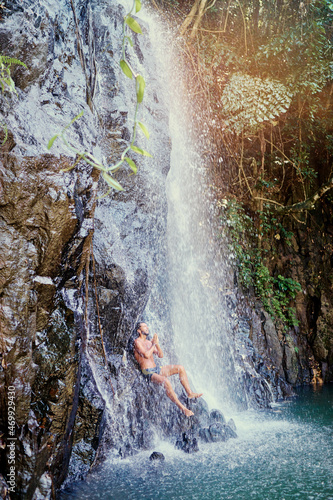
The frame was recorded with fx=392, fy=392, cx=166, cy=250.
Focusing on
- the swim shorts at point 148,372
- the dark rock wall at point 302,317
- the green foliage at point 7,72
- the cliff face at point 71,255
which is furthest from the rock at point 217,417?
the green foliage at point 7,72

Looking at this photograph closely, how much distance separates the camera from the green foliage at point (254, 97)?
817 cm

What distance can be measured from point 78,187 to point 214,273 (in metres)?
4.83

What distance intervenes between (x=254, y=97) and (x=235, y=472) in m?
7.14

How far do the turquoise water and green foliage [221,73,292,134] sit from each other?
619 cm

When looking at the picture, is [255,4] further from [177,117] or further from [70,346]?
[70,346]

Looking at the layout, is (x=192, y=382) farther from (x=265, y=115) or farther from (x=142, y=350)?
(x=265, y=115)

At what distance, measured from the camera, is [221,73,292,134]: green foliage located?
26.8ft

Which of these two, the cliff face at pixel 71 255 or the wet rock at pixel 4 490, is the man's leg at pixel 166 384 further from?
the wet rock at pixel 4 490

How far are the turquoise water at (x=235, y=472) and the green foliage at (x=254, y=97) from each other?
6.19 meters

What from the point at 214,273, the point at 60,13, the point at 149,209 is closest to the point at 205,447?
the point at 149,209

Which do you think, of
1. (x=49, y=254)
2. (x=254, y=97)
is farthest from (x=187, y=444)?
(x=254, y=97)

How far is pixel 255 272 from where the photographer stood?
27.6 ft

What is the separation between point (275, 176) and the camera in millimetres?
Answer: 9633

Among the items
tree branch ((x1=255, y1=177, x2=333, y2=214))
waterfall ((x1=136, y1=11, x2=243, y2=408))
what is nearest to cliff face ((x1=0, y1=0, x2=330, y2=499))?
waterfall ((x1=136, y1=11, x2=243, y2=408))
